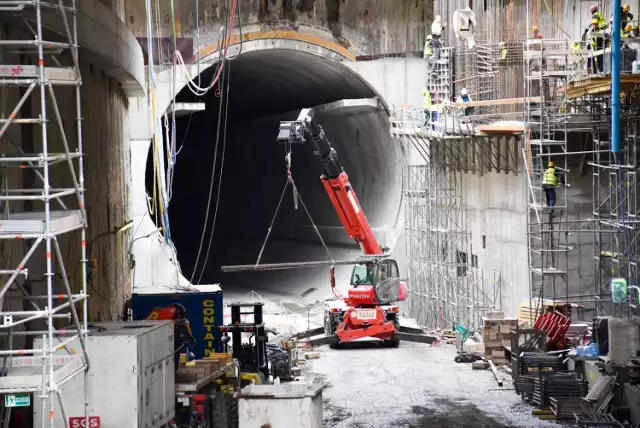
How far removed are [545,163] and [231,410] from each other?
848 centimetres

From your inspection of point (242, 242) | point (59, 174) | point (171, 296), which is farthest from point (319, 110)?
point (59, 174)

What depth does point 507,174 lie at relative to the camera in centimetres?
2205

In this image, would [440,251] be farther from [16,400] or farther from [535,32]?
[16,400]

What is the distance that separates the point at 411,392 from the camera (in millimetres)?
17875

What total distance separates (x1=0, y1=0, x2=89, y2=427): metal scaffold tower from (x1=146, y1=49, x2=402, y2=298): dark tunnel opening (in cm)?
1300

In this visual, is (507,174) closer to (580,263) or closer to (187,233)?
(580,263)

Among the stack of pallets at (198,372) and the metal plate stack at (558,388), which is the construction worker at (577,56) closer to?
the metal plate stack at (558,388)

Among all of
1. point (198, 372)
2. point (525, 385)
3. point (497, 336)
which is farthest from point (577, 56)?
point (198, 372)

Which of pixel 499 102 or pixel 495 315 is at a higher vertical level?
pixel 499 102

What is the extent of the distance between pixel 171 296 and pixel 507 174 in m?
7.17

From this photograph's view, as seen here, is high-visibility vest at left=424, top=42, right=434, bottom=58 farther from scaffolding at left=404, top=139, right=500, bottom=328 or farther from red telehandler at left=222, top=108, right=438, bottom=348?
red telehandler at left=222, top=108, right=438, bottom=348

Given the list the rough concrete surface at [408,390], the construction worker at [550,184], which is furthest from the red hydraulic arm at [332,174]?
the construction worker at [550,184]

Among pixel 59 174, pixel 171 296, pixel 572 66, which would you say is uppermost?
pixel 572 66

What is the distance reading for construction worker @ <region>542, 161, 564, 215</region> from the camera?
766 inches
